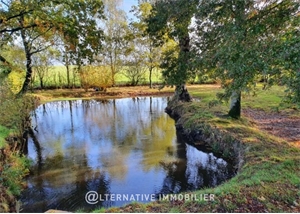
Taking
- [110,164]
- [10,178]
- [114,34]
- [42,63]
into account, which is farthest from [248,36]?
[42,63]

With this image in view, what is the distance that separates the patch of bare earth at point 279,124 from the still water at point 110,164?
2.54m

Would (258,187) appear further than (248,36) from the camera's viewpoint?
No

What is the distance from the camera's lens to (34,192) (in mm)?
6020

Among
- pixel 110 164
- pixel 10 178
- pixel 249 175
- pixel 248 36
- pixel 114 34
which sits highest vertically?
pixel 114 34

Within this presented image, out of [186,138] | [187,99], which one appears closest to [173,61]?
[186,138]

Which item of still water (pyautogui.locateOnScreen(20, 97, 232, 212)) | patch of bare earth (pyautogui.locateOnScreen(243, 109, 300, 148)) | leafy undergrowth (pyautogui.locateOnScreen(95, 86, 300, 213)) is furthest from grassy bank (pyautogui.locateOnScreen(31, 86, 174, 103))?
leafy undergrowth (pyautogui.locateOnScreen(95, 86, 300, 213))

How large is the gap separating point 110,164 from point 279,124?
6971 mm

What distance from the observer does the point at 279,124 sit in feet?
32.9

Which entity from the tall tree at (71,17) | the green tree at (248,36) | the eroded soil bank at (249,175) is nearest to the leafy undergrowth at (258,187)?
the eroded soil bank at (249,175)

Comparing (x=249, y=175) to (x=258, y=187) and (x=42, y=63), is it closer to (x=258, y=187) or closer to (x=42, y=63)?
(x=258, y=187)

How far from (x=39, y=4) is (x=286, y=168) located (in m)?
9.16

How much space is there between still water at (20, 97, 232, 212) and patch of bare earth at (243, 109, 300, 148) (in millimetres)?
2543

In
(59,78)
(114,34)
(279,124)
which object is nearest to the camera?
(279,124)

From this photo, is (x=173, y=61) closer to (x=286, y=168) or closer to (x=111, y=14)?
(x=286, y=168)
